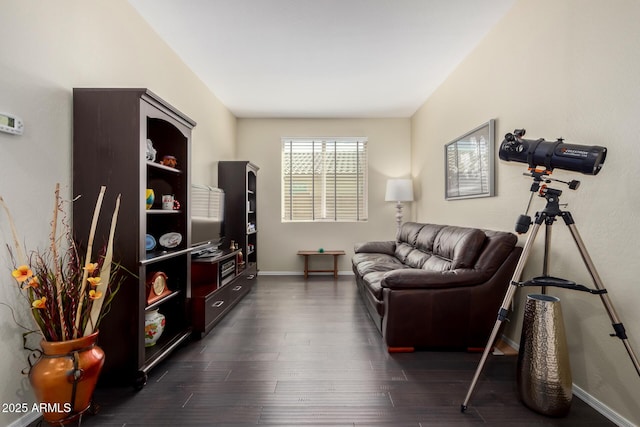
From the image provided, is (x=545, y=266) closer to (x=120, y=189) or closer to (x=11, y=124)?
(x=120, y=189)

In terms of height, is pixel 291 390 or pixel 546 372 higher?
pixel 546 372

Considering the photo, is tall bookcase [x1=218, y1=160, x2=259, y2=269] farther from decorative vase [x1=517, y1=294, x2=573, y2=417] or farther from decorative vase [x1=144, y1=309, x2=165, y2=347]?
decorative vase [x1=517, y1=294, x2=573, y2=417]

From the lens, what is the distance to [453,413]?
1.65m

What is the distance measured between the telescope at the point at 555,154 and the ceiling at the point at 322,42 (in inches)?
54.8

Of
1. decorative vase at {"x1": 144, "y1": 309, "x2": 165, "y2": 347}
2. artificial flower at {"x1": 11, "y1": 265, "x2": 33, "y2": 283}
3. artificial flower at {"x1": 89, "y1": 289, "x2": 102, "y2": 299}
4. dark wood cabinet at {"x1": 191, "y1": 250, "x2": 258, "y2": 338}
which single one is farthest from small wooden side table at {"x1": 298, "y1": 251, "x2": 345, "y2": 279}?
artificial flower at {"x1": 11, "y1": 265, "x2": 33, "y2": 283}

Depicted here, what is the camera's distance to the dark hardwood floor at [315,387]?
161 cm

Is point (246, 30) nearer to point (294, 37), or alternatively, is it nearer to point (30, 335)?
point (294, 37)

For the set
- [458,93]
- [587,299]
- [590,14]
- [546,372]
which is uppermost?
[458,93]

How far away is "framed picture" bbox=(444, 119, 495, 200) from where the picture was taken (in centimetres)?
278

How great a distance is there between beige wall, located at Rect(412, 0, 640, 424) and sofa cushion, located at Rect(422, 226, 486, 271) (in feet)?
1.04

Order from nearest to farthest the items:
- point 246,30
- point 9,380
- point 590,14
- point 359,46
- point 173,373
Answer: point 9,380
point 590,14
point 173,373
point 246,30
point 359,46

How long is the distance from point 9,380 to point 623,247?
10.4ft

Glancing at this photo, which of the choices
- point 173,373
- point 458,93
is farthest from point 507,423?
point 458,93

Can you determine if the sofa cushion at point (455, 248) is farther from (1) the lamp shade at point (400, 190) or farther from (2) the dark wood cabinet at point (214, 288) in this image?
(2) the dark wood cabinet at point (214, 288)
